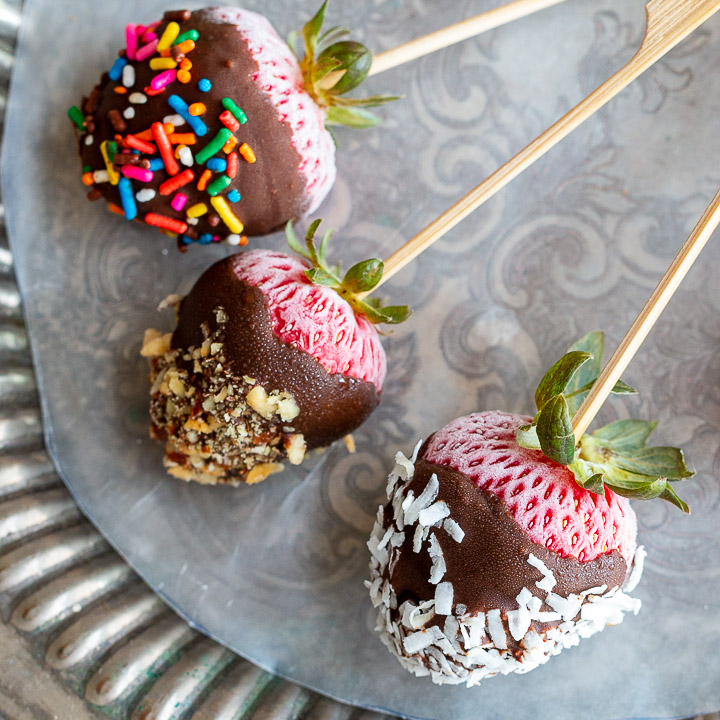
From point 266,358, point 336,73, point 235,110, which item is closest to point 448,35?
point 336,73

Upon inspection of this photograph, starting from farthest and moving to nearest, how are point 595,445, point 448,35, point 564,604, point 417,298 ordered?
point 417,298 < point 448,35 < point 595,445 < point 564,604

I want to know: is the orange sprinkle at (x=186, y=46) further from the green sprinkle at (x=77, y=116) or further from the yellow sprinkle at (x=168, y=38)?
the green sprinkle at (x=77, y=116)

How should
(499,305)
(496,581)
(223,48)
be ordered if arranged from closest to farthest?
(496,581), (223,48), (499,305)

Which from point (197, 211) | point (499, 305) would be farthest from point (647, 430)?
point (197, 211)

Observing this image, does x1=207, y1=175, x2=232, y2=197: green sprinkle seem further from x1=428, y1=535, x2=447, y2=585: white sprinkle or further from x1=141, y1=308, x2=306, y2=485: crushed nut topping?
x1=428, y1=535, x2=447, y2=585: white sprinkle

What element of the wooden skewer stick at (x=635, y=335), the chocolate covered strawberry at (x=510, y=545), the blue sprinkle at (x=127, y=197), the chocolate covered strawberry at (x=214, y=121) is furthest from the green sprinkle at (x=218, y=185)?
the wooden skewer stick at (x=635, y=335)

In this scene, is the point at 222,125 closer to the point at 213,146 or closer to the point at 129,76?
the point at 213,146

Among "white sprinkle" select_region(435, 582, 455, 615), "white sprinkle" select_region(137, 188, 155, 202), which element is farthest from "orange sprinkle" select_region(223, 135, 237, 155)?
"white sprinkle" select_region(435, 582, 455, 615)

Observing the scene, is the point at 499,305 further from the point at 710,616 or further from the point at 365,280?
the point at 710,616
